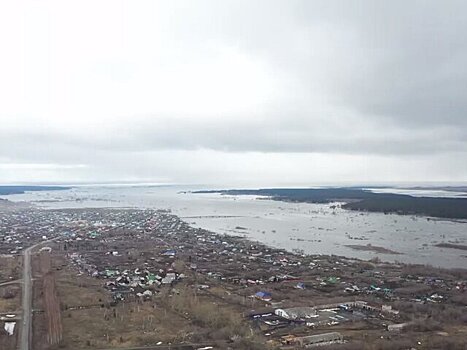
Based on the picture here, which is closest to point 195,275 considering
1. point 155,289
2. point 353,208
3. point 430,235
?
point 155,289

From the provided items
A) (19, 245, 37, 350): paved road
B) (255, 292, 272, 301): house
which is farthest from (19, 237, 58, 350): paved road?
(255, 292, 272, 301): house

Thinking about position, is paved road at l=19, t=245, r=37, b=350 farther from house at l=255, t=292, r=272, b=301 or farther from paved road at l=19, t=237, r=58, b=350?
house at l=255, t=292, r=272, b=301

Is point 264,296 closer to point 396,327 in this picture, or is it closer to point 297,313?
point 297,313

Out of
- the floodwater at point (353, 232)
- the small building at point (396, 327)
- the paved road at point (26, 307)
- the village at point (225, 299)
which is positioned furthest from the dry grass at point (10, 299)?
the floodwater at point (353, 232)

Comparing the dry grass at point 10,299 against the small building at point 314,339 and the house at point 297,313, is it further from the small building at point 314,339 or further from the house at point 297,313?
the small building at point 314,339

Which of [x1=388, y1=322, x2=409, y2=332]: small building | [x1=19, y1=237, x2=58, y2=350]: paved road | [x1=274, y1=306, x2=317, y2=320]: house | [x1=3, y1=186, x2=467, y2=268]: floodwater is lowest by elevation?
[x1=19, y1=237, x2=58, y2=350]: paved road

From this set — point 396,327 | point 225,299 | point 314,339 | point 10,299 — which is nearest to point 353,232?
point 225,299
